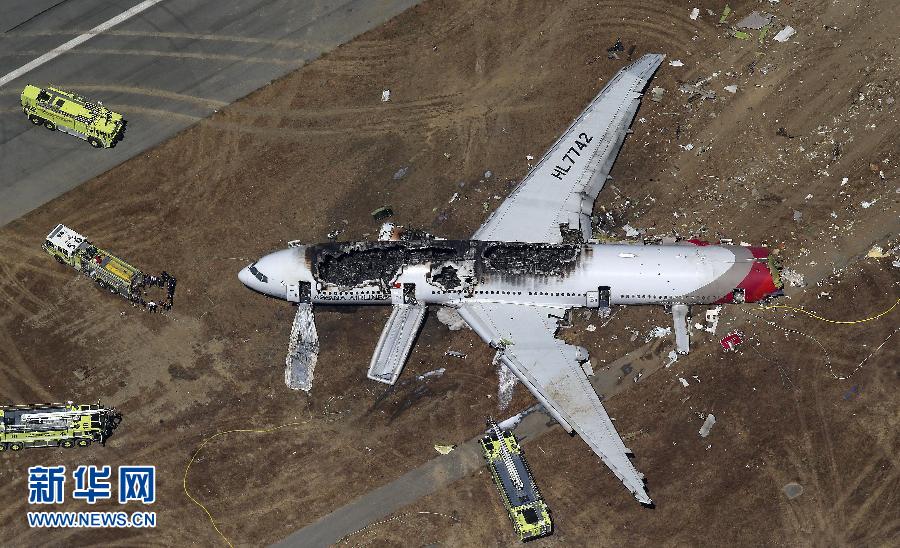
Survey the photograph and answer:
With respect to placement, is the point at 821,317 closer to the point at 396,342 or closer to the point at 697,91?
the point at 697,91

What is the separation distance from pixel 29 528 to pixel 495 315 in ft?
116

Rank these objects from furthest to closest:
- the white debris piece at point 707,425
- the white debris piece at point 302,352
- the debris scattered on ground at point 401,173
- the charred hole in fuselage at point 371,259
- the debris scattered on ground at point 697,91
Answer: the debris scattered on ground at point 697,91 → the debris scattered on ground at point 401,173 → the white debris piece at point 302,352 → the charred hole in fuselage at point 371,259 → the white debris piece at point 707,425

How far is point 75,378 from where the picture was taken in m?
70.6

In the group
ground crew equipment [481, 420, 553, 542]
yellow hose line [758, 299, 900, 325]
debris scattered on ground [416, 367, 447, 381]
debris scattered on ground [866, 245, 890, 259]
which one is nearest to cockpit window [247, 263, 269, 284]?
debris scattered on ground [416, 367, 447, 381]

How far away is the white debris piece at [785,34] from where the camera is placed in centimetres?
8031

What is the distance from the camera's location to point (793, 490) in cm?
6462

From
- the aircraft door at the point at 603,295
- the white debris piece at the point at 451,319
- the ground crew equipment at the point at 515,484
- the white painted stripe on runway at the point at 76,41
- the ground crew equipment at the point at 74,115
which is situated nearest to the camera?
the ground crew equipment at the point at 515,484

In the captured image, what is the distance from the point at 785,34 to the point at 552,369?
36.5 meters

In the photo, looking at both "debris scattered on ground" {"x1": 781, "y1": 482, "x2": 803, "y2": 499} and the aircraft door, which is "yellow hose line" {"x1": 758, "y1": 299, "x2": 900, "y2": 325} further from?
"debris scattered on ground" {"x1": 781, "y1": 482, "x2": 803, "y2": 499}

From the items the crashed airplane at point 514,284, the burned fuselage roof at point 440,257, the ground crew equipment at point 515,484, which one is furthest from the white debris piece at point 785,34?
the ground crew equipment at point 515,484

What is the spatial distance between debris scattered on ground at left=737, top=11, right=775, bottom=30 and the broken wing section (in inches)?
1468

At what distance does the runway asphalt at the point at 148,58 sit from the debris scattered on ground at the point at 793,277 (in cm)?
3924

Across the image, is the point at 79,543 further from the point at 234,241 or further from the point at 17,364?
the point at 234,241
